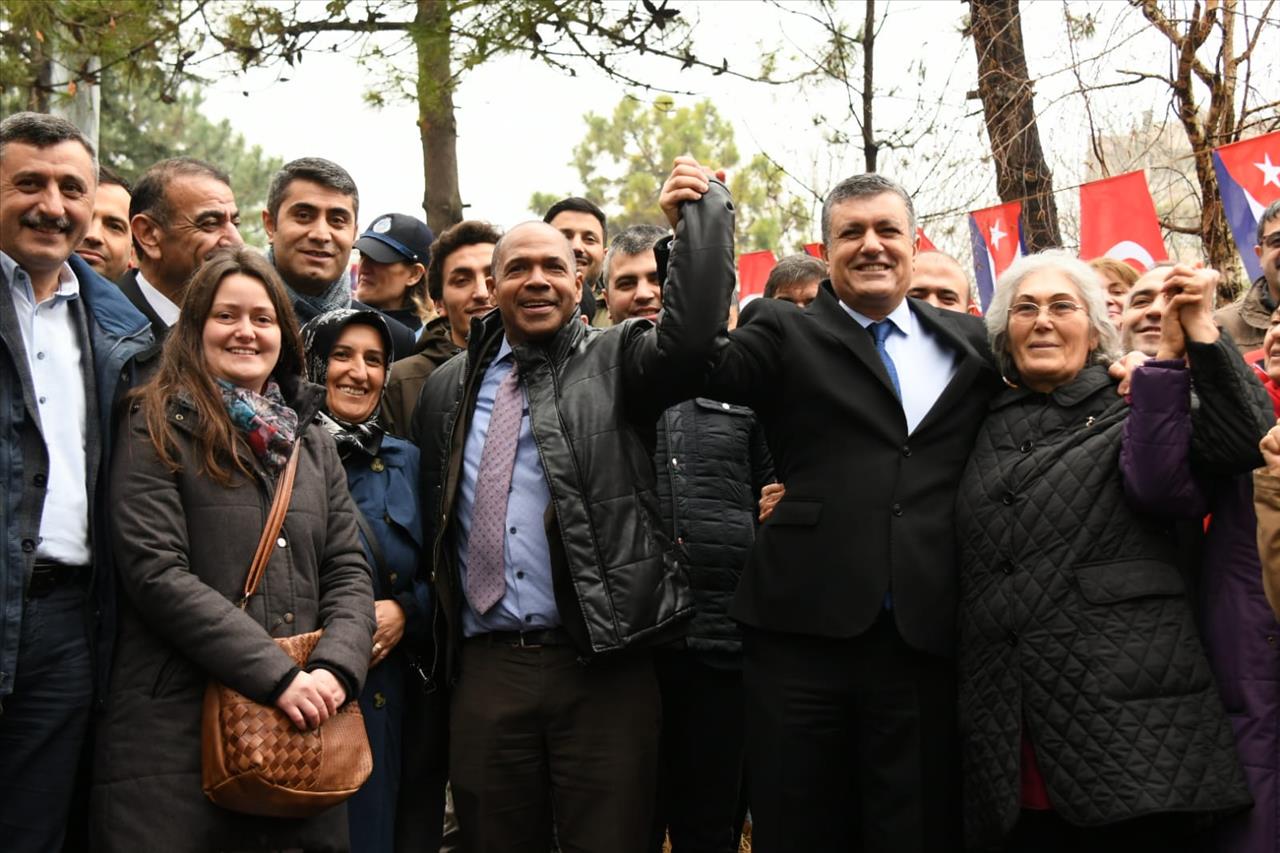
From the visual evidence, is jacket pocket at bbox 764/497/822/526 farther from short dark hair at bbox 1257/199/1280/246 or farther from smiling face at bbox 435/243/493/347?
short dark hair at bbox 1257/199/1280/246

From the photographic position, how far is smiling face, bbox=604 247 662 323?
14.4 ft

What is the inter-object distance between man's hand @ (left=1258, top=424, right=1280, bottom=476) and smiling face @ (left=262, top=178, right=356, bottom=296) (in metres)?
2.98

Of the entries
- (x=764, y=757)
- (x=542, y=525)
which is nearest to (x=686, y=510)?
(x=542, y=525)

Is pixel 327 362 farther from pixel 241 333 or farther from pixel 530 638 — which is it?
pixel 530 638

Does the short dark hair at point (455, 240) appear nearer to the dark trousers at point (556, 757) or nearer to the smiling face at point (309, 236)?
the smiling face at point (309, 236)

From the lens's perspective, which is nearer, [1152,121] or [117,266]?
[117,266]

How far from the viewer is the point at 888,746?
10.2 feet

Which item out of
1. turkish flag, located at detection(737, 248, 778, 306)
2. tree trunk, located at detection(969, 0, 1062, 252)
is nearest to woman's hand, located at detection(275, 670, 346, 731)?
tree trunk, located at detection(969, 0, 1062, 252)

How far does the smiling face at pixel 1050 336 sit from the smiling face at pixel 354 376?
191 cm

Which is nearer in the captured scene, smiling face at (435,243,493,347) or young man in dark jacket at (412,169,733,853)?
young man in dark jacket at (412,169,733,853)

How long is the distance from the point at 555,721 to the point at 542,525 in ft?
1.77

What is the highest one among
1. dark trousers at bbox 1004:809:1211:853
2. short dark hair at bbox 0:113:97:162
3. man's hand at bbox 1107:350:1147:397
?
short dark hair at bbox 0:113:97:162

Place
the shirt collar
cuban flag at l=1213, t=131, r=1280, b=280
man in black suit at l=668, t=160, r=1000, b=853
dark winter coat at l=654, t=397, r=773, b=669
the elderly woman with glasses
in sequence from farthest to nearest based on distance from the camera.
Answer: cuban flag at l=1213, t=131, r=1280, b=280 → dark winter coat at l=654, t=397, r=773, b=669 → the shirt collar → man in black suit at l=668, t=160, r=1000, b=853 → the elderly woman with glasses

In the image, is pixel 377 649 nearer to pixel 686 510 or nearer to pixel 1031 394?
pixel 686 510
